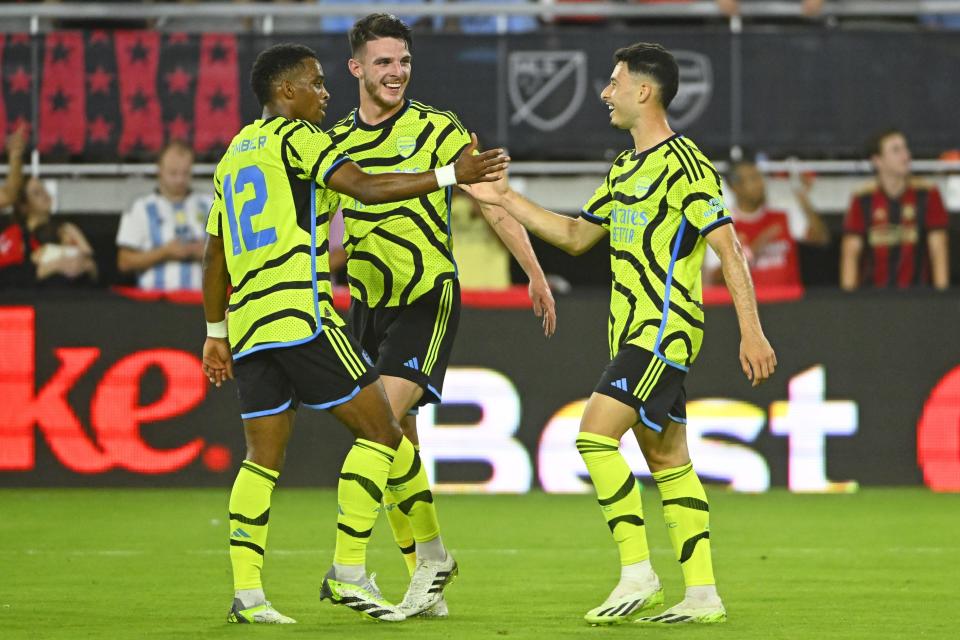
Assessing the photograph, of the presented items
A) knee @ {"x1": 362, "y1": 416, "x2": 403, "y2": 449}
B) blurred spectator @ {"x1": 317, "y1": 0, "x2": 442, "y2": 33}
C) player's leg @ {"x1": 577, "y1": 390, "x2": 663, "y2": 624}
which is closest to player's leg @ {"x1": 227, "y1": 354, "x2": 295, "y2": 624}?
knee @ {"x1": 362, "y1": 416, "x2": 403, "y2": 449}

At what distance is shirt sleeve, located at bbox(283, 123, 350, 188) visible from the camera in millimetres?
Result: 5852

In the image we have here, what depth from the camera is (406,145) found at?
6625 mm

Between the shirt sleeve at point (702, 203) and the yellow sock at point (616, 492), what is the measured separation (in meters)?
0.85

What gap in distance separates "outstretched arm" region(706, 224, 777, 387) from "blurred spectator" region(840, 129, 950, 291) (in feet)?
19.7

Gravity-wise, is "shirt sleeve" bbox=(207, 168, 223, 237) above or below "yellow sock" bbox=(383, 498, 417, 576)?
above

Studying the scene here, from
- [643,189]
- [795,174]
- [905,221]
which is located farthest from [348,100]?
[643,189]

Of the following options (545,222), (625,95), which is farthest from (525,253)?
(625,95)

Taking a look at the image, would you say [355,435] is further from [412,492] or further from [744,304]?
[744,304]

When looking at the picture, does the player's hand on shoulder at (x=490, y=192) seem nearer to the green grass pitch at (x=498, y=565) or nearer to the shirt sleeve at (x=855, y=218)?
the green grass pitch at (x=498, y=565)

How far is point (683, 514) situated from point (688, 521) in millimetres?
32

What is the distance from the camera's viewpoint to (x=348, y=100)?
11.3m

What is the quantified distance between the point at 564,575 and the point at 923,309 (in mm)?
4704

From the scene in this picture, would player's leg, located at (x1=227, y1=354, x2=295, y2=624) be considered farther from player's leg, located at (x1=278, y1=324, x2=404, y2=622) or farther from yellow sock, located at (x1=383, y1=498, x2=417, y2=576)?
yellow sock, located at (x1=383, y1=498, x2=417, y2=576)

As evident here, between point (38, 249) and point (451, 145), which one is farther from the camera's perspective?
point (38, 249)
